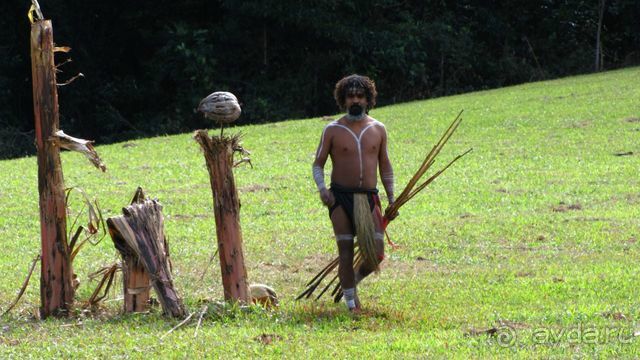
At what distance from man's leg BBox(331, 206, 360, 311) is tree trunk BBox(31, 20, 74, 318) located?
2.21 metres

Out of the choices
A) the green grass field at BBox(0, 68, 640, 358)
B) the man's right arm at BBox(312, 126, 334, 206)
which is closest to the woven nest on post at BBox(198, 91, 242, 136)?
the man's right arm at BBox(312, 126, 334, 206)

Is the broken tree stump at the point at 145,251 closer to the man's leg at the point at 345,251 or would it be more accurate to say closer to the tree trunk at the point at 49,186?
the tree trunk at the point at 49,186

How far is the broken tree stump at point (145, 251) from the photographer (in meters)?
8.77

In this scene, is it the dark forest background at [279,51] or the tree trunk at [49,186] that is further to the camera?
the dark forest background at [279,51]

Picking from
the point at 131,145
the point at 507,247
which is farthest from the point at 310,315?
the point at 131,145

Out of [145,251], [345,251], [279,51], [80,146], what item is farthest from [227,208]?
[279,51]

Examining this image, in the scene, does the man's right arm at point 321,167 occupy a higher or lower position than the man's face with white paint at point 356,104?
lower

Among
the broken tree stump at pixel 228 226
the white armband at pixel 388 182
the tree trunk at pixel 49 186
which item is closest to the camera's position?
the broken tree stump at pixel 228 226

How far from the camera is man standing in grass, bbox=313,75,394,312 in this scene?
8.70 metres

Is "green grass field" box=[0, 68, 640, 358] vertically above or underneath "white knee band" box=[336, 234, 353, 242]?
underneath

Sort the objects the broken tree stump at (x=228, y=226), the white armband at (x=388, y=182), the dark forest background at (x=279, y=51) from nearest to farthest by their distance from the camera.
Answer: the broken tree stump at (x=228, y=226), the white armband at (x=388, y=182), the dark forest background at (x=279, y=51)

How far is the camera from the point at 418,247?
40.8ft

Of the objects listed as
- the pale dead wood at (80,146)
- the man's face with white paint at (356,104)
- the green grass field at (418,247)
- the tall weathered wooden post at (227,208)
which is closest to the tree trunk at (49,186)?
the pale dead wood at (80,146)

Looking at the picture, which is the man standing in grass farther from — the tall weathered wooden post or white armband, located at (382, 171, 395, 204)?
the tall weathered wooden post
